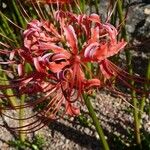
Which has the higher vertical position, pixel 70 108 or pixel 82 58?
pixel 82 58

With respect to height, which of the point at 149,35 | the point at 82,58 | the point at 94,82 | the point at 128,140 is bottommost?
the point at 128,140

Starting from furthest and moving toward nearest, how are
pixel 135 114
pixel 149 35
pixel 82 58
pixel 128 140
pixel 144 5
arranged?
pixel 144 5
pixel 149 35
pixel 128 140
pixel 135 114
pixel 82 58

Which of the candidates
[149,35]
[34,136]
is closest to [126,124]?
[34,136]

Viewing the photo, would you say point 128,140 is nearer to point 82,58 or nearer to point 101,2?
point 82,58

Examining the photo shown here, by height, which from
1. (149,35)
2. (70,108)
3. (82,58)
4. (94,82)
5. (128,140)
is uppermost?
(82,58)

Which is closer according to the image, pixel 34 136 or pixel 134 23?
pixel 34 136

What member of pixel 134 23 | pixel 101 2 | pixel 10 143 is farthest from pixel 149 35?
pixel 10 143

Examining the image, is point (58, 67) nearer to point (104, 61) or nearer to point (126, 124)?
point (104, 61)

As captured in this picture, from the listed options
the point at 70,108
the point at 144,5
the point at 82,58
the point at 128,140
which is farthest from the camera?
the point at 144,5

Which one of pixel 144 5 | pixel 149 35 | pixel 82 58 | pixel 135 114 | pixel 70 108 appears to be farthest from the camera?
pixel 144 5
